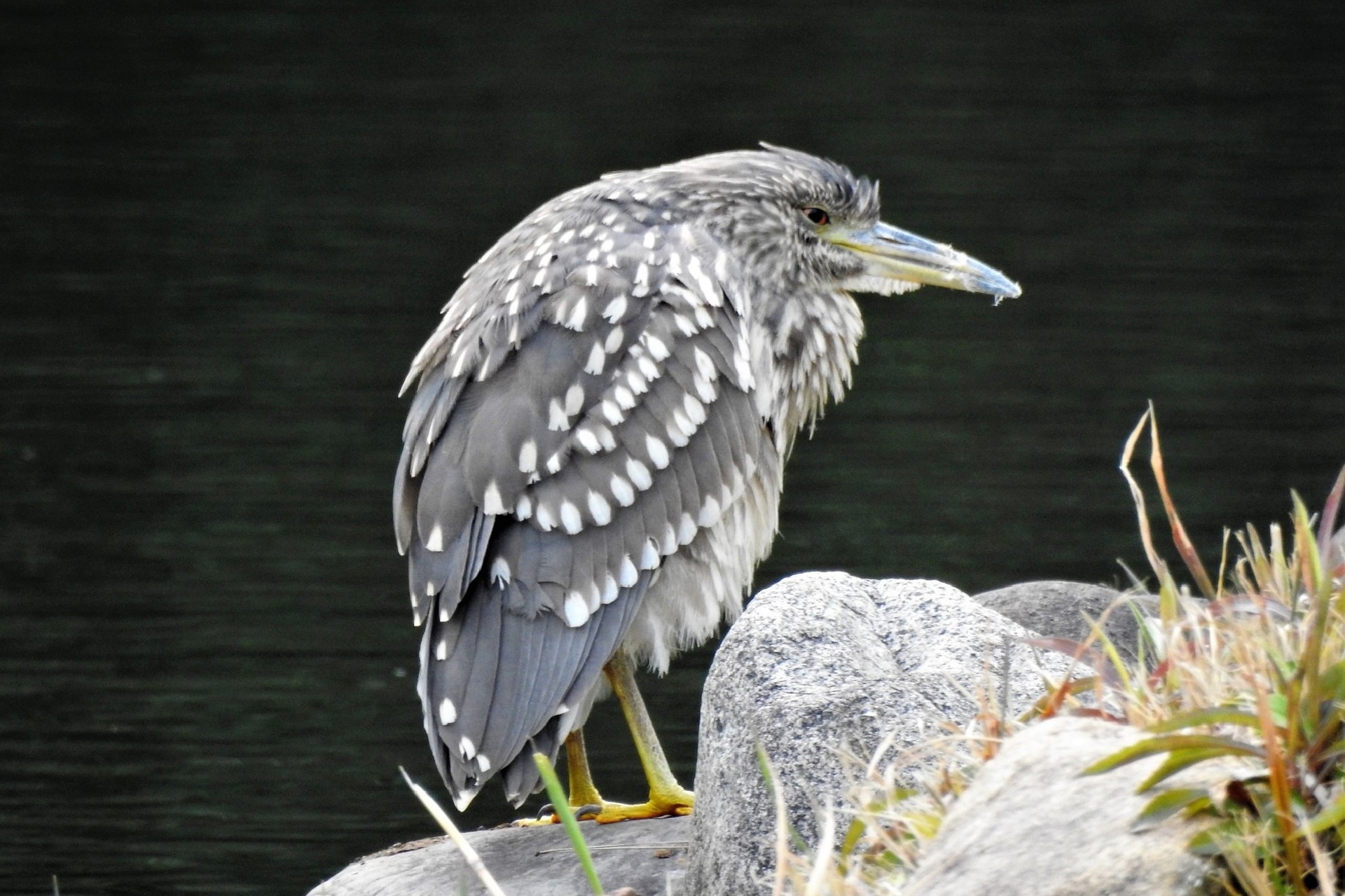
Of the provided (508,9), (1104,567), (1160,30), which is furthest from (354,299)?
(1160,30)

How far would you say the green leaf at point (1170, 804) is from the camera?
8.16 feet

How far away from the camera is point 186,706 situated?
741 cm

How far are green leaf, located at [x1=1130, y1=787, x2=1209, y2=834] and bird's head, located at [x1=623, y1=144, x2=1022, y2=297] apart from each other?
8.62ft

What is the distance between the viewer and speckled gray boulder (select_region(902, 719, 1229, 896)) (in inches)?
98.3

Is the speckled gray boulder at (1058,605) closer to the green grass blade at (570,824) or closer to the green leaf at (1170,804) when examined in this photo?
the green grass blade at (570,824)

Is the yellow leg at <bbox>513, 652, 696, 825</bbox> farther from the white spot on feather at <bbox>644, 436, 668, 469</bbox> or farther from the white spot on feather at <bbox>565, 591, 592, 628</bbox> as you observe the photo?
the white spot on feather at <bbox>644, 436, 668, 469</bbox>

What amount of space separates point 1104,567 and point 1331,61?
9.69 metres

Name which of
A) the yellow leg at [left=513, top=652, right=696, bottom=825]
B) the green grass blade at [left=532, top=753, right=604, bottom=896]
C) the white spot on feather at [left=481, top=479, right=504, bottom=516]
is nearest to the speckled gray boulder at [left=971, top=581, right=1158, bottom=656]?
the yellow leg at [left=513, top=652, right=696, bottom=825]

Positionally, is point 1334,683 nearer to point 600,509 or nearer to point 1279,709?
point 1279,709

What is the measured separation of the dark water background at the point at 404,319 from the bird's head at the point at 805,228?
81.6 inches

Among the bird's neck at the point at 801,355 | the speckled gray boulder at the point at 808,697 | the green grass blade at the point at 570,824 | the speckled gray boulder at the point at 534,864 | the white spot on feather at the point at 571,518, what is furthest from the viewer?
Result: the bird's neck at the point at 801,355

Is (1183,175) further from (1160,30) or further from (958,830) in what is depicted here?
Answer: (958,830)

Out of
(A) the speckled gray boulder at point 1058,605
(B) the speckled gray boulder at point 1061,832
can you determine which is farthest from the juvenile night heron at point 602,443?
(B) the speckled gray boulder at point 1061,832

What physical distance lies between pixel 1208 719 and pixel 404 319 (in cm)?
924
